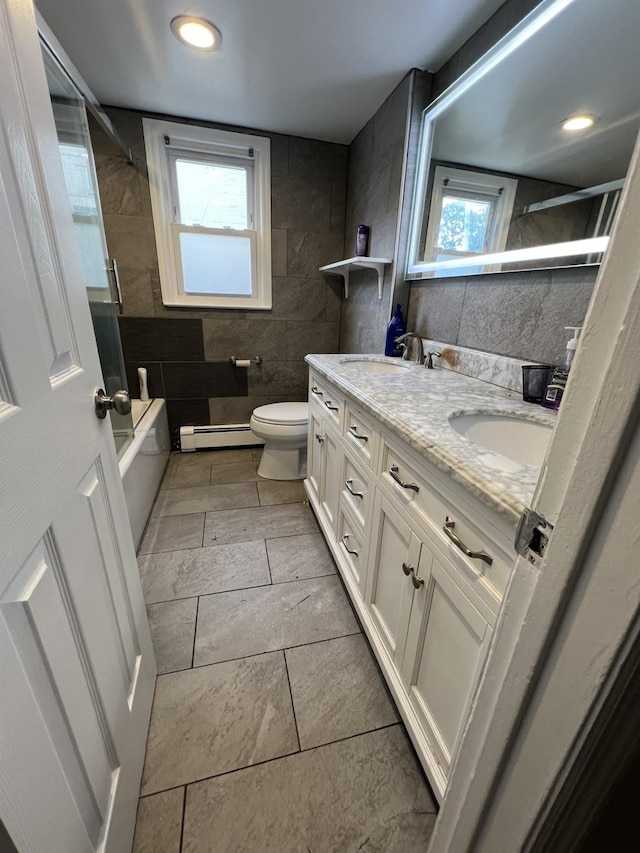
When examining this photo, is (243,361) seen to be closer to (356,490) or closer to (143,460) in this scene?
(143,460)

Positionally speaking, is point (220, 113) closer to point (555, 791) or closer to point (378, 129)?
point (378, 129)

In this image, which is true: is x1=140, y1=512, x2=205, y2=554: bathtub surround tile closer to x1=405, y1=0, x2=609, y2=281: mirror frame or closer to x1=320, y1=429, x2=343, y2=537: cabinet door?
x1=320, y1=429, x2=343, y2=537: cabinet door

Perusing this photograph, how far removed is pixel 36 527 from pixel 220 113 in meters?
2.64

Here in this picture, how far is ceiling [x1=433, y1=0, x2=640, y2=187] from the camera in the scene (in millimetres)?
878

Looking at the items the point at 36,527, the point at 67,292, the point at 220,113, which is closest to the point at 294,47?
the point at 220,113

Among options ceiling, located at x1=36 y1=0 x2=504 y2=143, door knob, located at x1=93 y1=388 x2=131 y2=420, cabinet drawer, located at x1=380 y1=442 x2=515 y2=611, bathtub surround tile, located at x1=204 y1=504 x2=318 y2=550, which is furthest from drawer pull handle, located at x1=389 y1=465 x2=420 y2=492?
ceiling, located at x1=36 y1=0 x2=504 y2=143

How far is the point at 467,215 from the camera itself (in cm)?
144

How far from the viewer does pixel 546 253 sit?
1100 mm

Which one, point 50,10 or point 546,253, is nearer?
point 546,253

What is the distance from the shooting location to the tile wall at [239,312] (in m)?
2.27

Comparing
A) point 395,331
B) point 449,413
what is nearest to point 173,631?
point 449,413

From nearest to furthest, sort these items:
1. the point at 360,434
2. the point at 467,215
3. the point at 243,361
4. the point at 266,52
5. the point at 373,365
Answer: the point at 360,434 < the point at 467,215 < the point at 266,52 < the point at 373,365 < the point at 243,361

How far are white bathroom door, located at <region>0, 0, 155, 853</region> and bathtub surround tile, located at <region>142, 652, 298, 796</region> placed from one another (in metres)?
0.17

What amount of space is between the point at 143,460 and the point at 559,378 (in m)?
1.94
